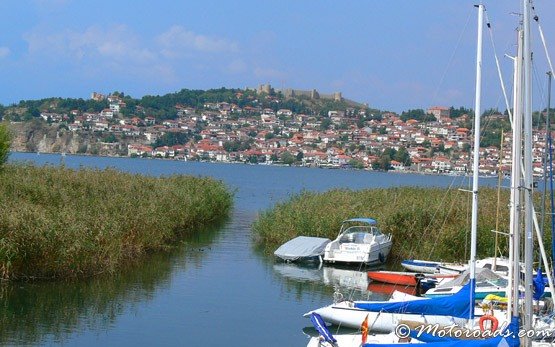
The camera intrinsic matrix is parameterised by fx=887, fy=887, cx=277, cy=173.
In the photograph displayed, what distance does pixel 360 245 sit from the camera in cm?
3341

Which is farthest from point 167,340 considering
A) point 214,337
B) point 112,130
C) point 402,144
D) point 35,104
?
point 35,104

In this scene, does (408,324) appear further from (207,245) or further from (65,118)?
(65,118)

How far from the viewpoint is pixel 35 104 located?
18788 centimetres

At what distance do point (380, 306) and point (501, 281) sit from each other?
18.5 ft

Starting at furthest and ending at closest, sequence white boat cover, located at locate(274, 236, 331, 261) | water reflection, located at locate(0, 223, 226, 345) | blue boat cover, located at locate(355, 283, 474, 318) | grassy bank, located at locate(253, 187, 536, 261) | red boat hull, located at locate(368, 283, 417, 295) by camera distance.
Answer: white boat cover, located at locate(274, 236, 331, 261) → grassy bank, located at locate(253, 187, 536, 261) → red boat hull, located at locate(368, 283, 417, 295) → water reflection, located at locate(0, 223, 226, 345) → blue boat cover, located at locate(355, 283, 474, 318)

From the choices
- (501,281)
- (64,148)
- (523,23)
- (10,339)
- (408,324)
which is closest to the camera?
(523,23)

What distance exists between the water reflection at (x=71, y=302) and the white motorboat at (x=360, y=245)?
683 centimetres

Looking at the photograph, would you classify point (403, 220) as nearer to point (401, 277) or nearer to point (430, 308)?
point (401, 277)

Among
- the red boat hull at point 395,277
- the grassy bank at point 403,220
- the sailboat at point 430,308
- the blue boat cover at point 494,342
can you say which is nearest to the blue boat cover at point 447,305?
the sailboat at point 430,308

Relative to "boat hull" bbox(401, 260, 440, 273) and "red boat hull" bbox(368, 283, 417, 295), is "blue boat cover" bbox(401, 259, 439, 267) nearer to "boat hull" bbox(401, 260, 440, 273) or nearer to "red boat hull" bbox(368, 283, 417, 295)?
"boat hull" bbox(401, 260, 440, 273)

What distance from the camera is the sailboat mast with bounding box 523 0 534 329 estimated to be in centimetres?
1447

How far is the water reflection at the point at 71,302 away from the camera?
20.5m

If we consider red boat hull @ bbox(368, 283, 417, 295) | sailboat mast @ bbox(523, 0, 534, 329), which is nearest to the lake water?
red boat hull @ bbox(368, 283, 417, 295)

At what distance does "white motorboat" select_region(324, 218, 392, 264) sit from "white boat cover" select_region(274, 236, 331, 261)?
1.32 ft
